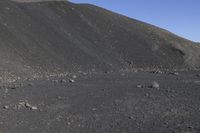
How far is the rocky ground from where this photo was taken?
46.1 ft

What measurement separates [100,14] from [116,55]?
9214mm

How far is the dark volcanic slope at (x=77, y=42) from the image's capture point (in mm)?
33688

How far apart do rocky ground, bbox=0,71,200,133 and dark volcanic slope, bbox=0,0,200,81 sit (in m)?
6.97

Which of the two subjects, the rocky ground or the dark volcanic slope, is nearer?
the rocky ground

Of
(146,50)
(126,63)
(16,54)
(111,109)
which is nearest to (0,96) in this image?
(111,109)

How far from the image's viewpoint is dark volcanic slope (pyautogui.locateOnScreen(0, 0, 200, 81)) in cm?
3369

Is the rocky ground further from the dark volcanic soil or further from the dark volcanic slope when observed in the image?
the dark volcanic slope

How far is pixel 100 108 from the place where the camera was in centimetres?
1709

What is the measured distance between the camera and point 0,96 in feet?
66.6

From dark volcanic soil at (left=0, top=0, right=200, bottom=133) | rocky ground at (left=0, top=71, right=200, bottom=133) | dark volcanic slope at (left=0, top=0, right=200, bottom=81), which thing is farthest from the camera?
dark volcanic slope at (left=0, top=0, right=200, bottom=81)

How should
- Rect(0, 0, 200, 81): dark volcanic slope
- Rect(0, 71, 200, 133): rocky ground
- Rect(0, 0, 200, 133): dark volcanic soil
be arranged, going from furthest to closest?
Rect(0, 0, 200, 81): dark volcanic slope
Rect(0, 0, 200, 133): dark volcanic soil
Rect(0, 71, 200, 133): rocky ground

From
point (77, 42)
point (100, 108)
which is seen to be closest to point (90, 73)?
point (77, 42)

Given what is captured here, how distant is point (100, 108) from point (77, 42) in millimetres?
24044

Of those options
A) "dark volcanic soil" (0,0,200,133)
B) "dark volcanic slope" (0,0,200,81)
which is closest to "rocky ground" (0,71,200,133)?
"dark volcanic soil" (0,0,200,133)
